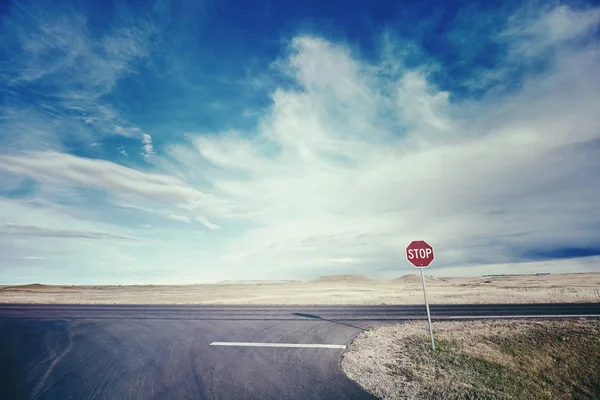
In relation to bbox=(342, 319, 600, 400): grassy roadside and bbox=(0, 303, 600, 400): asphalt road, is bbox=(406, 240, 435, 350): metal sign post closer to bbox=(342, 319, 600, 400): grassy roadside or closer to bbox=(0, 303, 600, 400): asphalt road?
bbox=(342, 319, 600, 400): grassy roadside

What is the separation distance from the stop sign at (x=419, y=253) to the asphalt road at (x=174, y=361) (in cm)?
394

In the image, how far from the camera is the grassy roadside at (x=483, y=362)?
22.5 feet

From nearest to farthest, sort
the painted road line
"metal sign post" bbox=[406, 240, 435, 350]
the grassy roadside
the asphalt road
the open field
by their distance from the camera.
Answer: the asphalt road
the grassy roadside
the painted road line
"metal sign post" bbox=[406, 240, 435, 350]
the open field

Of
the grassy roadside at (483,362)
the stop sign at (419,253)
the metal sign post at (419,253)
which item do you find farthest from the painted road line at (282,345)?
the stop sign at (419,253)

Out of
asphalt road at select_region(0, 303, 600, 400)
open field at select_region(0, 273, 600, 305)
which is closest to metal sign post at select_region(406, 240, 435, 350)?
asphalt road at select_region(0, 303, 600, 400)

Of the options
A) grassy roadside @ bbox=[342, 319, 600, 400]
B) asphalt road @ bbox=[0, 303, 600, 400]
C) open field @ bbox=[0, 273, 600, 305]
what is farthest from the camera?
open field @ bbox=[0, 273, 600, 305]

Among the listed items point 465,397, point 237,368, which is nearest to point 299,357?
point 237,368

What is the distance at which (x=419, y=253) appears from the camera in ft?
34.8

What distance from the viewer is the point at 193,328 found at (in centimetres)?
1406

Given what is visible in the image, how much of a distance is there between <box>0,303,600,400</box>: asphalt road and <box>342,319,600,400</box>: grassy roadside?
0.97 metres

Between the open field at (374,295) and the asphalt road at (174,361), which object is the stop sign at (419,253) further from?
the open field at (374,295)

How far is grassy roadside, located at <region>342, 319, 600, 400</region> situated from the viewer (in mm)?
6848

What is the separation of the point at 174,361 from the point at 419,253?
8.90 meters

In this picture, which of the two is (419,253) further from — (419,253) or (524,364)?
(524,364)
